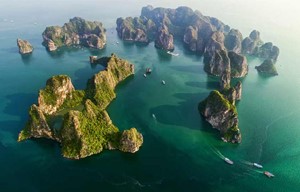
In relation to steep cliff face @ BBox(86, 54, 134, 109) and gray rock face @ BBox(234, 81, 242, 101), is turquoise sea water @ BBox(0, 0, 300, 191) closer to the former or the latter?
gray rock face @ BBox(234, 81, 242, 101)

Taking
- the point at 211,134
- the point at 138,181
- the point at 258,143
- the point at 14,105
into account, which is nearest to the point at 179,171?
the point at 138,181

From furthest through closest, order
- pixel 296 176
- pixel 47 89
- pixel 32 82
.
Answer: pixel 32 82, pixel 47 89, pixel 296 176

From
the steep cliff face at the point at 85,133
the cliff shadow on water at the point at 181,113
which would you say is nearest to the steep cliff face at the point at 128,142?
the steep cliff face at the point at 85,133

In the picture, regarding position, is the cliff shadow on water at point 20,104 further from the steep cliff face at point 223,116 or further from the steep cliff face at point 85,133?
the steep cliff face at point 223,116

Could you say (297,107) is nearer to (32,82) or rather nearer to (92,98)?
(92,98)

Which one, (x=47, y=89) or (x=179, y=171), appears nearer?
(x=179, y=171)

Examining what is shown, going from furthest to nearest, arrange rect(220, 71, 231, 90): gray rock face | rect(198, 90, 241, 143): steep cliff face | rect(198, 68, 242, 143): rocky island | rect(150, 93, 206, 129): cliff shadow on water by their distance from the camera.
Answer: rect(220, 71, 231, 90): gray rock face, rect(150, 93, 206, 129): cliff shadow on water, rect(198, 68, 242, 143): rocky island, rect(198, 90, 241, 143): steep cliff face

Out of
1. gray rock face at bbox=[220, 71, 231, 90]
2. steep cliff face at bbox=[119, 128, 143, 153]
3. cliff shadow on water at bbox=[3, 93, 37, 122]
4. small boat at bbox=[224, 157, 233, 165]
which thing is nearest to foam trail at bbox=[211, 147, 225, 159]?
small boat at bbox=[224, 157, 233, 165]

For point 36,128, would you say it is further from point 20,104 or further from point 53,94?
point 20,104
